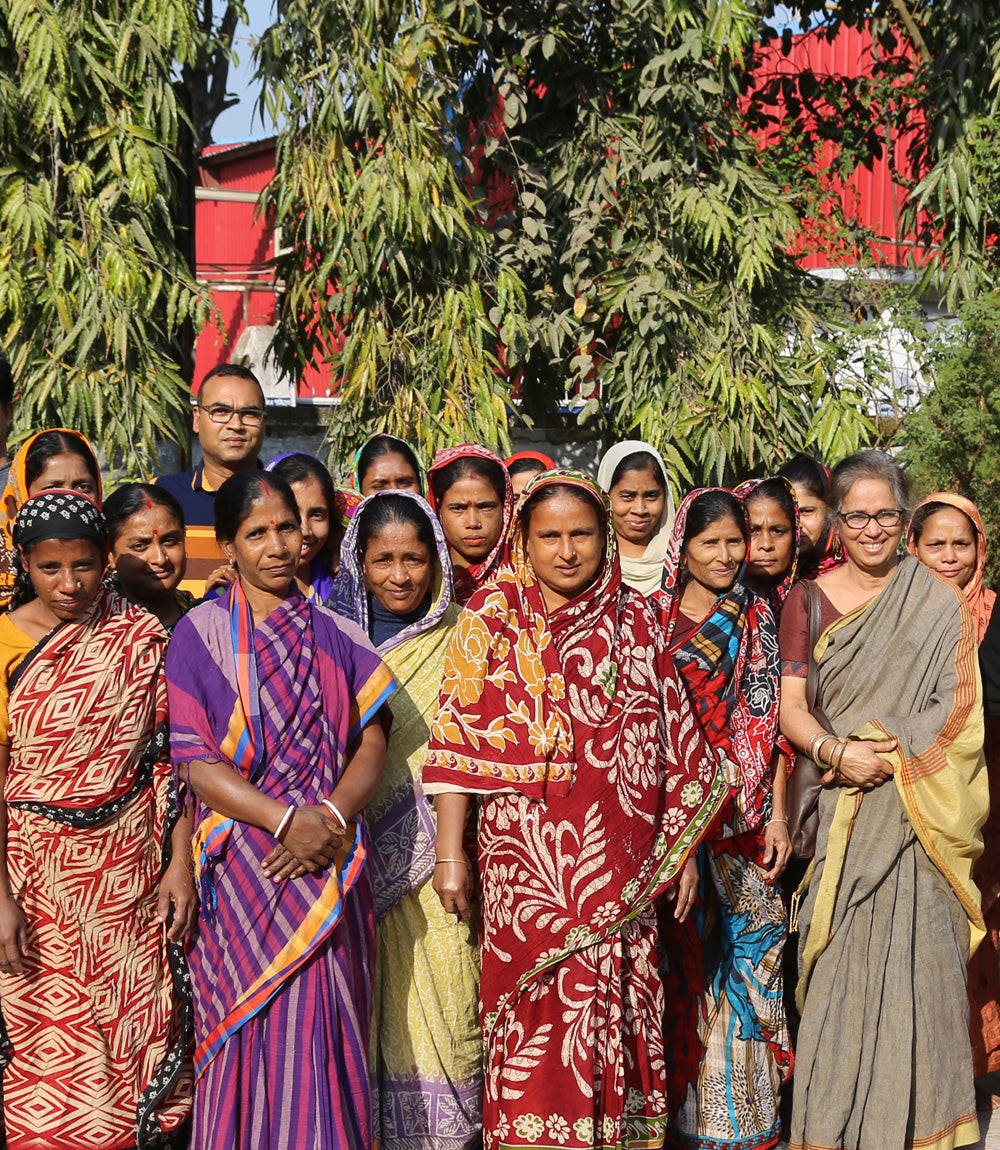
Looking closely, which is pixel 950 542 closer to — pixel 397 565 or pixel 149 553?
pixel 397 565

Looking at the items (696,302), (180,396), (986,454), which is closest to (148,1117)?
(180,396)

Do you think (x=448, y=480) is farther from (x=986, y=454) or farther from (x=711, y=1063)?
(x=986, y=454)

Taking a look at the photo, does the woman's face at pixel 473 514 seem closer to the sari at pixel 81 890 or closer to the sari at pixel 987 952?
the sari at pixel 81 890

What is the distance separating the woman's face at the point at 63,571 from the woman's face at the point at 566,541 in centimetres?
106

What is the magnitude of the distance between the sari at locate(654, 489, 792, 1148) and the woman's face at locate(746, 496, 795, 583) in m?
0.34

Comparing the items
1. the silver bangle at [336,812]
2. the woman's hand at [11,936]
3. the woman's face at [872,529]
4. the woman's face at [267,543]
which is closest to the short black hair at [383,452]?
the woman's face at [267,543]

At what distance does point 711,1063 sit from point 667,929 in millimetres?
373

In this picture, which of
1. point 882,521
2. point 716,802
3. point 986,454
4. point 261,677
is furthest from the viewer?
point 986,454

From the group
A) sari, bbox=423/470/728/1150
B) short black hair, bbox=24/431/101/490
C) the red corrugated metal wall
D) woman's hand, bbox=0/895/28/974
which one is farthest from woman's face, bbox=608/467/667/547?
the red corrugated metal wall

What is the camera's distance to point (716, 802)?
10.7 ft

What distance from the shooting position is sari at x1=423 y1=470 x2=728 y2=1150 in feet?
9.91

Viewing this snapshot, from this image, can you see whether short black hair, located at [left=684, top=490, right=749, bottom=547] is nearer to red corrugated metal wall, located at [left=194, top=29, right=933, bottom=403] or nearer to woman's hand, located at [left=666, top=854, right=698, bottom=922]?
woman's hand, located at [left=666, top=854, right=698, bottom=922]

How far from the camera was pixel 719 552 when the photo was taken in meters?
3.53

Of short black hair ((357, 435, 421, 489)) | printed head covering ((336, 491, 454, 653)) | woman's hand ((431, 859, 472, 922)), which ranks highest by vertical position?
short black hair ((357, 435, 421, 489))
